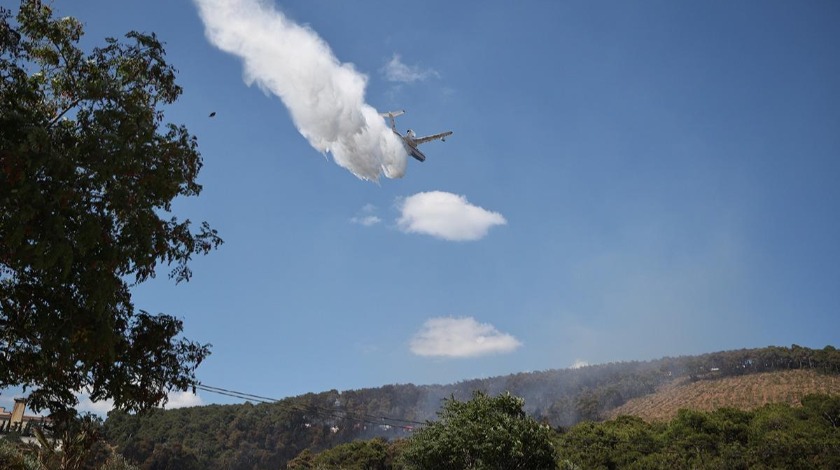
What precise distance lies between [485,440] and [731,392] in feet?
346

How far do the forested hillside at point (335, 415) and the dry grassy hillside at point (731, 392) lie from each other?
3.32 meters

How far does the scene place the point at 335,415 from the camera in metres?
146

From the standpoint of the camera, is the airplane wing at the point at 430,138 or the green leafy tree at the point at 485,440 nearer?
the green leafy tree at the point at 485,440

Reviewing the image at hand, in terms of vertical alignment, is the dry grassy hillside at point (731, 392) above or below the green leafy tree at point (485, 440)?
above

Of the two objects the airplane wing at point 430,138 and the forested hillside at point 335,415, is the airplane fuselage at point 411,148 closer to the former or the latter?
the airplane wing at point 430,138

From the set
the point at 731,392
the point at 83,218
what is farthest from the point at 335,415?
the point at 83,218

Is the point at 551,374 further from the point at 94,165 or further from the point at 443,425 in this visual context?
the point at 94,165

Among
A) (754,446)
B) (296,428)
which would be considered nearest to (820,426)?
(754,446)

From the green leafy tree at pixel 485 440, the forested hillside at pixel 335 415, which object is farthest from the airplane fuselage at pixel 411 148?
the forested hillside at pixel 335 415

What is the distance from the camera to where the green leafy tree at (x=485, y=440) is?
28.5 meters

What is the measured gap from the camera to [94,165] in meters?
10.9

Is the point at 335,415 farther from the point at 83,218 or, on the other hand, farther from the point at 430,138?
the point at 83,218

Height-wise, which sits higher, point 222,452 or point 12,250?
point 12,250

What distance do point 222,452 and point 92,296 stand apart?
117069 mm
